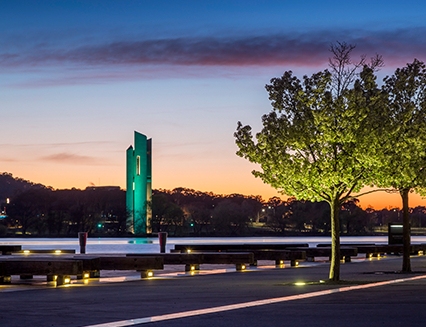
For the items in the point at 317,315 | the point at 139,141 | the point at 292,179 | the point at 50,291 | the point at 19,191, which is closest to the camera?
the point at 317,315

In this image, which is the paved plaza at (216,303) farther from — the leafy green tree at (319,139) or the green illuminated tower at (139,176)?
the green illuminated tower at (139,176)

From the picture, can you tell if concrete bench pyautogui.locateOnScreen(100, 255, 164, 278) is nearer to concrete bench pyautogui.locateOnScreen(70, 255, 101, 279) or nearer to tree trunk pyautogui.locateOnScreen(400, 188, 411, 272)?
concrete bench pyautogui.locateOnScreen(70, 255, 101, 279)

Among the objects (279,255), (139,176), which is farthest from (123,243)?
(279,255)

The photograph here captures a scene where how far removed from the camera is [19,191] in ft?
563

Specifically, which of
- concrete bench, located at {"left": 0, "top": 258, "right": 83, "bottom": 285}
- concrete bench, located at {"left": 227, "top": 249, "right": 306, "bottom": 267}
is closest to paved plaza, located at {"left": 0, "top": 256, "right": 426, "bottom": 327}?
concrete bench, located at {"left": 0, "top": 258, "right": 83, "bottom": 285}

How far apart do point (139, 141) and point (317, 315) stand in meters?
117

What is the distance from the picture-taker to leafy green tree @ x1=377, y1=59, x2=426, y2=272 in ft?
60.1

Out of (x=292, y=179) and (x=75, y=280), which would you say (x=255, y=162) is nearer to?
(x=292, y=179)

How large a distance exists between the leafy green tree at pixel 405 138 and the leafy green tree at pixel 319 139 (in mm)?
599

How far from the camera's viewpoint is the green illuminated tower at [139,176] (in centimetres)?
12419

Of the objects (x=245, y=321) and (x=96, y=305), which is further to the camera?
(x=96, y=305)

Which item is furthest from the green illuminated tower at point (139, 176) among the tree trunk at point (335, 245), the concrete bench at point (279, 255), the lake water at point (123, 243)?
the tree trunk at point (335, 245)

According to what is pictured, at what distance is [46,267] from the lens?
1800 centimetres

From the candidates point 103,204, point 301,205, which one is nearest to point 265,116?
point 103,204
